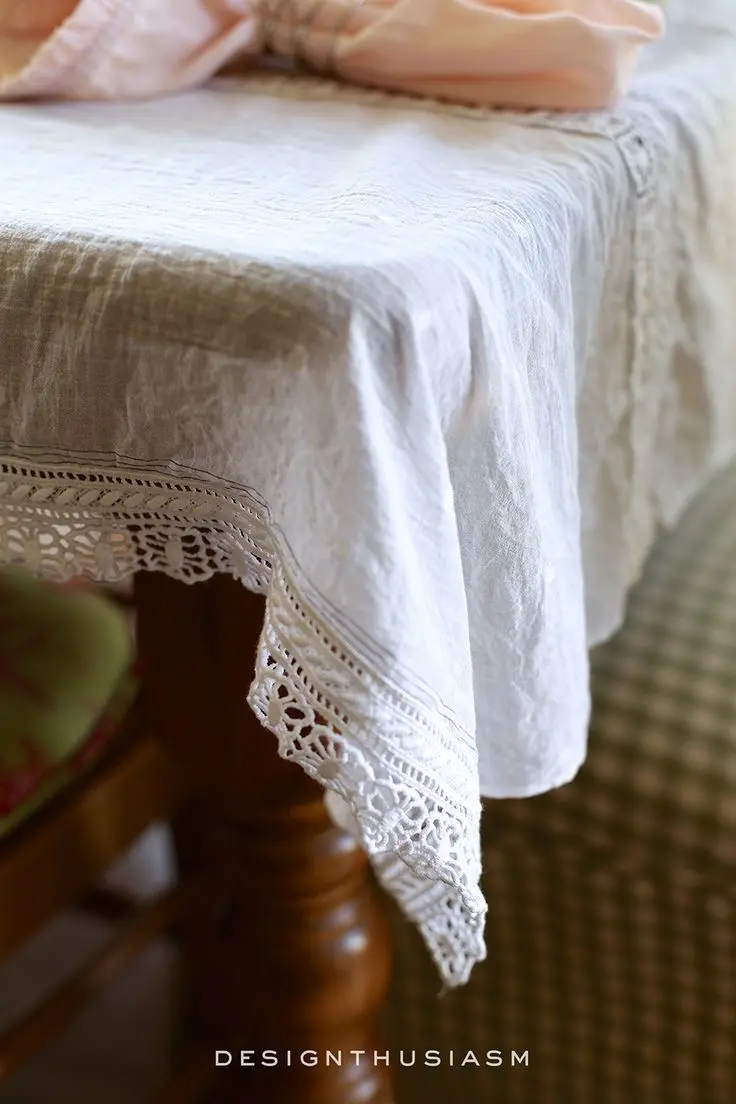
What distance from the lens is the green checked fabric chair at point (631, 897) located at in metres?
0.73

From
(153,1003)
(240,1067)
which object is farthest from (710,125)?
(153,1003)

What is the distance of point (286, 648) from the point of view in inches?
16.4

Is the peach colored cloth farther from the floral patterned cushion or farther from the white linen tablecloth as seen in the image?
the floral patterned cushion

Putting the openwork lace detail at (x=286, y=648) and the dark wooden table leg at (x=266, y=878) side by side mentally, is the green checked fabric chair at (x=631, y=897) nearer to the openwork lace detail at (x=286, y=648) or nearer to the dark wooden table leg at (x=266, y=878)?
the dark wooden table leg at (x=266, y=878)

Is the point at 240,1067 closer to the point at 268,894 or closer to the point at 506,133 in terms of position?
the point at 268,894

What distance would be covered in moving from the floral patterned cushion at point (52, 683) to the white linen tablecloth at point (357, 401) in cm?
26

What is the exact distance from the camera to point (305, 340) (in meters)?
0.39

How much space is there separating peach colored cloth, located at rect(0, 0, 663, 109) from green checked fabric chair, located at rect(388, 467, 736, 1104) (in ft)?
1.17

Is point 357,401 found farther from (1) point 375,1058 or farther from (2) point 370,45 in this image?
(1) point 375,1058

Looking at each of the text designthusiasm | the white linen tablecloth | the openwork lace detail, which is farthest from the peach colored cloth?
the text designthusiasm

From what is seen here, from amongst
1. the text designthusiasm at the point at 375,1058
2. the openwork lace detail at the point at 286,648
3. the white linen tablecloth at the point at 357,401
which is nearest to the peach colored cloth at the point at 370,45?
the white linen tablecloth at the point at 357,401

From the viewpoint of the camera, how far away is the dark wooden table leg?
0.57 metres

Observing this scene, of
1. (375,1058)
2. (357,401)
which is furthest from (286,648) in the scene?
(375,1058)

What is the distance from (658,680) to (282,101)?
419 millimetres
